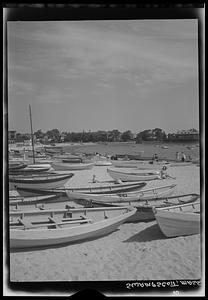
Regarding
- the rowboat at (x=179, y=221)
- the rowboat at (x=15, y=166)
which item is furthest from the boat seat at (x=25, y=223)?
the rowboat at (x=179, y=221)

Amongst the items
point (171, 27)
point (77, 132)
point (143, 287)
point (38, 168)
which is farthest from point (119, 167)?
point (171, 27)

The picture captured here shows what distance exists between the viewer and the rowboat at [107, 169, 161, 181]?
286 cm

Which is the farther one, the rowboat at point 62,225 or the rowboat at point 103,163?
the rowboat at point 103,163

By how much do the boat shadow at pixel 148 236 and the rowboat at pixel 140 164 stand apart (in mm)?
447

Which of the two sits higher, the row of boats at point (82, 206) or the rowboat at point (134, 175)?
the rowboat at point (134, 175)

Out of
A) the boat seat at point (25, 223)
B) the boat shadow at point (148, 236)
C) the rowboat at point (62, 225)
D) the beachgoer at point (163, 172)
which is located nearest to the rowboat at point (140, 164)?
the beachgoer at point (163, 172)

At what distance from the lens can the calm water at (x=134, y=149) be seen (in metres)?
2.82

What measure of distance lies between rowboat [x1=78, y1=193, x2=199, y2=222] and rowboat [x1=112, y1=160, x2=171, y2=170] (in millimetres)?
208

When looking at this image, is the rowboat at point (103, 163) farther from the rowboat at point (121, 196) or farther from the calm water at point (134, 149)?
the rowboat at point (121, 196)

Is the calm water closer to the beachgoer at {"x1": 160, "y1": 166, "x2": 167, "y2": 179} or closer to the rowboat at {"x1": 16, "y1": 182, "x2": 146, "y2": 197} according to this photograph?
the beachgoer at {"x1": 160, "y1": 166, "x2": 167, "y2": 179}

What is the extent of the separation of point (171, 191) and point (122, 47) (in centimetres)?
109

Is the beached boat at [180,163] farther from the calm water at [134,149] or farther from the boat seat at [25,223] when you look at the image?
the boat seat at [25,223]

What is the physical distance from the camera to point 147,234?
108 inches

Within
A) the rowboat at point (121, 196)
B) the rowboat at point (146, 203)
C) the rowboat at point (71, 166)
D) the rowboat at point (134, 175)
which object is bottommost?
the rowboat at point (146, 203)
